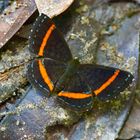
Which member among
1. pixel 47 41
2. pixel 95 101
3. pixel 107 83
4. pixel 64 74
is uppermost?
pixel 47 41

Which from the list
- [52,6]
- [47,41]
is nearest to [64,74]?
[47,41]

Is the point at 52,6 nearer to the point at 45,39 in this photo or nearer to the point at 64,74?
the point at 45,39

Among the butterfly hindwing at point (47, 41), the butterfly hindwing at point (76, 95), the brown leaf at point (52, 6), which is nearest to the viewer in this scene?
the butterfly hindwing at point (76, 95)

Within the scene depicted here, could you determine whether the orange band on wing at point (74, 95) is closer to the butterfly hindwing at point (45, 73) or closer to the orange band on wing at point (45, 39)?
the butterfly hindwing at point (45, 73)

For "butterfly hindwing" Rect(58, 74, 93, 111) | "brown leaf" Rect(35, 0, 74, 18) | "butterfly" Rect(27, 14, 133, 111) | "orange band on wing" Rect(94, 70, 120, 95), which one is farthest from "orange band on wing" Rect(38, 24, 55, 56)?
"orange band on wing" Rect(94, 70, 120, 95)

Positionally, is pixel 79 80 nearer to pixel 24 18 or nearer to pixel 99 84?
pixel 99 84

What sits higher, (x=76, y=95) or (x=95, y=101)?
(x=76, y=95)

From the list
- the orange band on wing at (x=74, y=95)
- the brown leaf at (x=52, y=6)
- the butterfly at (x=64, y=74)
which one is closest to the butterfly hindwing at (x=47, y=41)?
the butterfly at (x=64, y=74)
